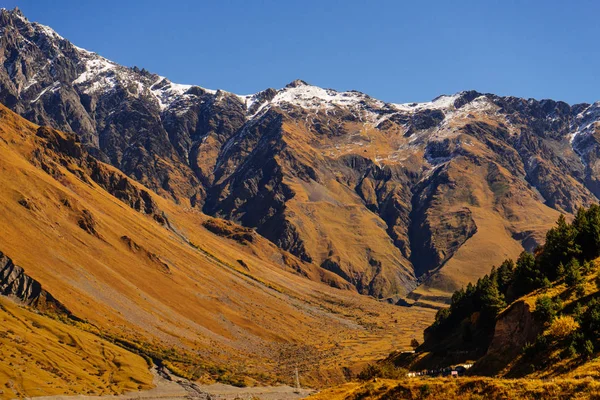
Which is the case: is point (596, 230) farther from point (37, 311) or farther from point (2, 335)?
point (37, 311)

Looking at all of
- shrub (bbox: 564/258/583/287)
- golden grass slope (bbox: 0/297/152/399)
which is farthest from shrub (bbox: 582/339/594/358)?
golden grass slope (bbox: 0/297/152/399)

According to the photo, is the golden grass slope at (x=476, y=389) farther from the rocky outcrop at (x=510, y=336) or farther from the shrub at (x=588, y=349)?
the rocky outcrop at (x=510, y=336)

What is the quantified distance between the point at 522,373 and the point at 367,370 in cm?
2294

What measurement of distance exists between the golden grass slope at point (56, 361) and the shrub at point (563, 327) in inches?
3421

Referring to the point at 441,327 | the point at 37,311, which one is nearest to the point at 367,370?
the point at 441,327

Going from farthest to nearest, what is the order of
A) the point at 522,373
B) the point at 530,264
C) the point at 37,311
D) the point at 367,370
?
1. the point at 37,311
2. the point at 530,264
3. the point at 367,370
4. the point at 522,373

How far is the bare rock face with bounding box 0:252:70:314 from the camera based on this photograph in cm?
16412

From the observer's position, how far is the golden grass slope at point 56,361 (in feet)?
368

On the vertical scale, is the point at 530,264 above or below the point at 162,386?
above

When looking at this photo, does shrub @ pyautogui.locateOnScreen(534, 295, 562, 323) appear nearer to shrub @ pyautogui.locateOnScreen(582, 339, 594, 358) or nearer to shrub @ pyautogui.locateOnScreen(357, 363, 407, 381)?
shrub @ pyautogui.locateOnScreen(582, 339, 594, 358)

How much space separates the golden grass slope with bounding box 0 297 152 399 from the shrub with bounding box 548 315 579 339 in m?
86.9

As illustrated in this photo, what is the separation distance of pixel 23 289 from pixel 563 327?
14797 centimetres

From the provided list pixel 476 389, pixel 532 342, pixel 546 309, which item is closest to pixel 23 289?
pixel 532 342

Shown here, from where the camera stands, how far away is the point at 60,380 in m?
119
